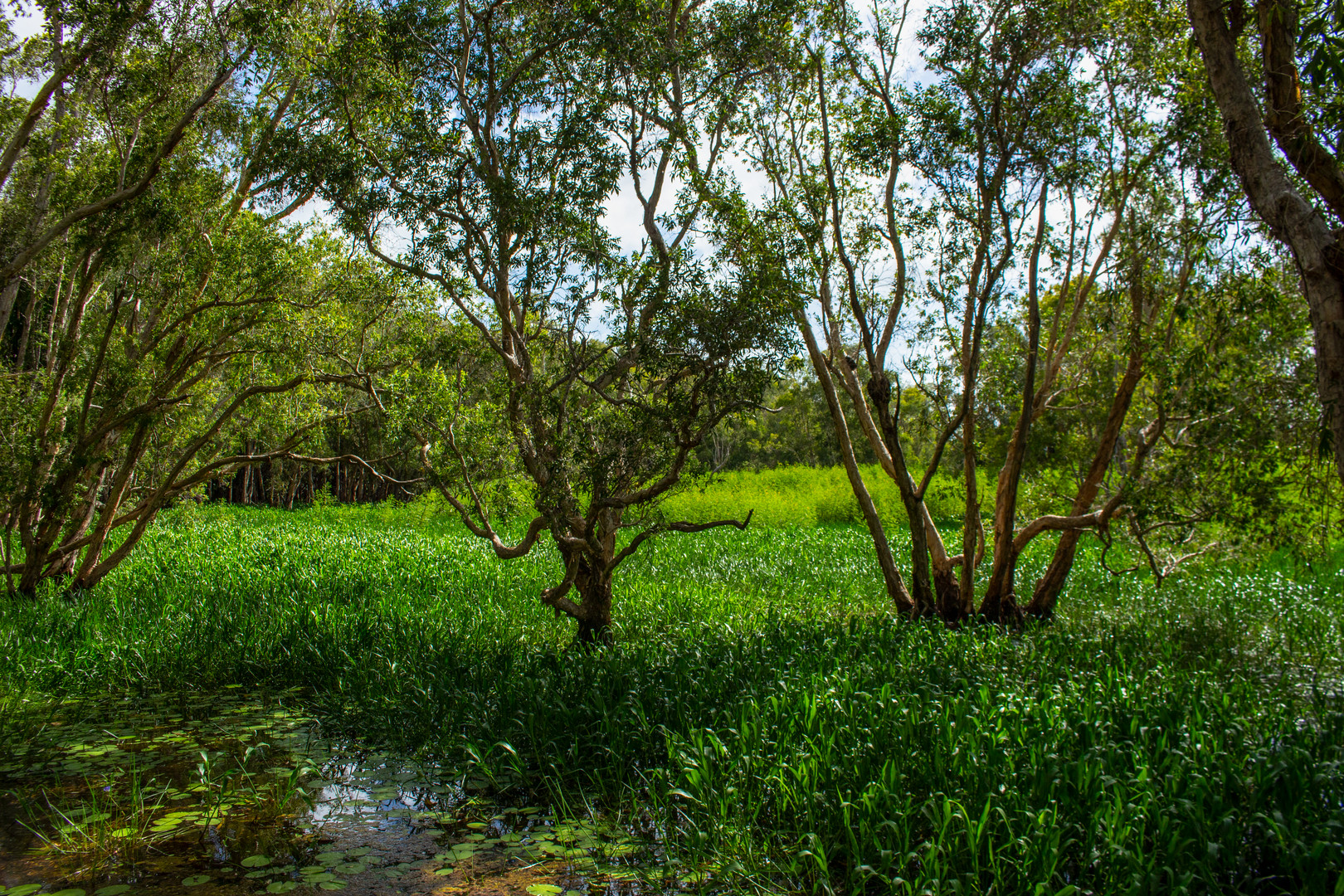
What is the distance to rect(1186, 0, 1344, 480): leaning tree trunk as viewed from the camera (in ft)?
15.0

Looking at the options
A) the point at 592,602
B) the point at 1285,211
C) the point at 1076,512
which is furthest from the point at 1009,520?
the point at 1285,211

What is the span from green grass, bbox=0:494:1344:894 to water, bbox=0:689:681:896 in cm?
34

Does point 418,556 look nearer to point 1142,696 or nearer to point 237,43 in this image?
point 237,43

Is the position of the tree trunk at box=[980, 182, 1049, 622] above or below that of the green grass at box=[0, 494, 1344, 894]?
above

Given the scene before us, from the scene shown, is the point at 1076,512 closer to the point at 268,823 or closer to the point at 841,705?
the point at 841,705

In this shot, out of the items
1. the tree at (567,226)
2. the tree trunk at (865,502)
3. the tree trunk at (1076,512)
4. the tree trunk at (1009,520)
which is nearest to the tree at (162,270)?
the tree at (567,226)

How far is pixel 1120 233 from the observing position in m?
9.97

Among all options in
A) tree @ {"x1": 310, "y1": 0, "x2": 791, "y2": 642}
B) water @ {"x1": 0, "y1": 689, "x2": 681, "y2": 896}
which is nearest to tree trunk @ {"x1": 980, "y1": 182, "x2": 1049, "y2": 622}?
tree @ {"x1": 310, "y1": 0, "x2": 791, "y2": 642}

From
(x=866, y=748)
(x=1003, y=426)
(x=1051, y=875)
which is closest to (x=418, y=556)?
(x=1003, y=426)

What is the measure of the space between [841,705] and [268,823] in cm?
369

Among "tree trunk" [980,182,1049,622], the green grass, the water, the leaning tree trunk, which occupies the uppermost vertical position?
the leaning tree trunk

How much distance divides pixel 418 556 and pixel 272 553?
104 inches

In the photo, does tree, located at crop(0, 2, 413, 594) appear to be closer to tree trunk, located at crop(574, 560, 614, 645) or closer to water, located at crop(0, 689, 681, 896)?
tree trunk, located at crop(574, 560, 614, 645)

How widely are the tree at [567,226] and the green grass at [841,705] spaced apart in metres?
1.67
